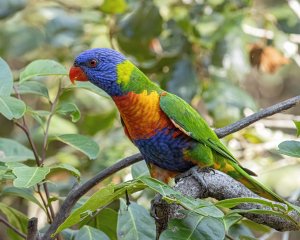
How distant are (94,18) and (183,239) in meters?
1.76

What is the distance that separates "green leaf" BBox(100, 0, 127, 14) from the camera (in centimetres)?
266

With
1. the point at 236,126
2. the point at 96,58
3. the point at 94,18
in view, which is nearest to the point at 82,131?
the point at 94,18

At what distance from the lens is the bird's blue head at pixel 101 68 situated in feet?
6.58

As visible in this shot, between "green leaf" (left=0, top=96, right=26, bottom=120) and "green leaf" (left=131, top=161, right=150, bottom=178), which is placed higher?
"green leaf" (left=0, top=96, right=26, bottom=120)

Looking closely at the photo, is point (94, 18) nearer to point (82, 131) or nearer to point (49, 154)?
point (82, 131)

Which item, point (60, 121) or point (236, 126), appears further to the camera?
point (60, 121)

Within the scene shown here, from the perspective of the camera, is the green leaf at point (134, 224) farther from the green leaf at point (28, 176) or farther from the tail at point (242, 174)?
the tail at point (242, 174)

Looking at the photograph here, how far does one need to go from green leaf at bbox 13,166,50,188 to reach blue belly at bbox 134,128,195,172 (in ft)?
1.91

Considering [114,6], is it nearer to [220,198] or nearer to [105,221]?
[105,221]

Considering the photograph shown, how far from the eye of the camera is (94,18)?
2.89m

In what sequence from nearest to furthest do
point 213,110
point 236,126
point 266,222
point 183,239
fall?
point 183,239
point 266,222
point 236,126
point 213,110

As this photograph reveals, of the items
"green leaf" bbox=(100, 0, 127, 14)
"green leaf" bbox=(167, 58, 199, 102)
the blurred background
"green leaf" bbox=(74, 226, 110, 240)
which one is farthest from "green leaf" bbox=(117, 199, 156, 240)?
"green leaf" bbox=(100, 0, 127, 14)

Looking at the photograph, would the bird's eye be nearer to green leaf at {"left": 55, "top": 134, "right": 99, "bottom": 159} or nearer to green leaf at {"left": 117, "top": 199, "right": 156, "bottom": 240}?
green leaf at {"left": 55, "top": 134, "right": 99, "bottom": 159}

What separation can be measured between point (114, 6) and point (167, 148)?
37.2 inches
